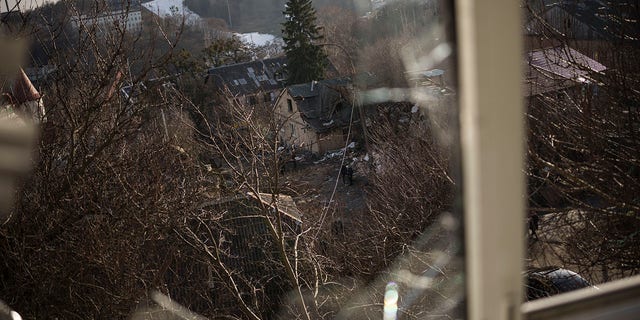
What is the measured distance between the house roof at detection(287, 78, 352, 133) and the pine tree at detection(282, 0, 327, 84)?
0.35m

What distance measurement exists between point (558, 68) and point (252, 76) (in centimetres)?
739

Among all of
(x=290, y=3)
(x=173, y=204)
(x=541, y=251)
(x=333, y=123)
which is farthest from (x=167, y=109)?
(x=290, y=3)

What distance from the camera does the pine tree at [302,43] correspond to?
1151 cm

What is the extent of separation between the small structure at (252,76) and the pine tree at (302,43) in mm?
298

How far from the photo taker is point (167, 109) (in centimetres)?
538

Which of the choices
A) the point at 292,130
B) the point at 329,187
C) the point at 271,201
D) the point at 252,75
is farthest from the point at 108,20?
the point at 252,75

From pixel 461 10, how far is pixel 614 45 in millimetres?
3265

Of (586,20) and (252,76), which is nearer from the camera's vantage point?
(586,20)

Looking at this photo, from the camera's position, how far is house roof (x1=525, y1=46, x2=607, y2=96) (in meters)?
3.56

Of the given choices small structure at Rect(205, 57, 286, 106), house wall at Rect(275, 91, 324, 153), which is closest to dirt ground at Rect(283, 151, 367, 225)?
house wall at Rect(275, 91, 324, 153)

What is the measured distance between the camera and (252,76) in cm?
1074

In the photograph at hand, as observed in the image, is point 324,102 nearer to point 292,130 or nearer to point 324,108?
point 324,108

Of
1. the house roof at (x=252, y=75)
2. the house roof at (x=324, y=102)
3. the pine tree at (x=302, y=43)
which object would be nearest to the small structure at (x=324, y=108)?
the house roof at (x=324, y=102)

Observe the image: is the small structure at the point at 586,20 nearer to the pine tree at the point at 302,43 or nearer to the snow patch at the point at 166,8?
the snow patch at the point at 166,8
